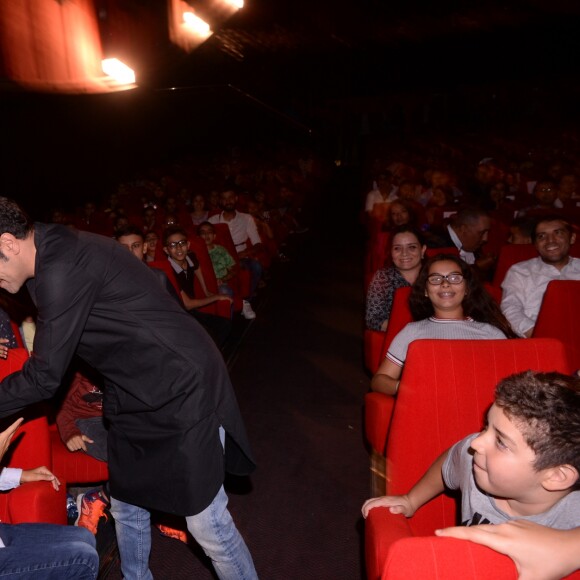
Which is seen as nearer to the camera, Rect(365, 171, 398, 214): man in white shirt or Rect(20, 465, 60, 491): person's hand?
Rect(20, 465, 60, 491): person's hand

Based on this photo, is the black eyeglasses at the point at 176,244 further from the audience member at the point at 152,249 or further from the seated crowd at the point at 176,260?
the audience member at the point at 152,249

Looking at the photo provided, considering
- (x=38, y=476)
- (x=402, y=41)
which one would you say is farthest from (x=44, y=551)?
(x=402, y=41)

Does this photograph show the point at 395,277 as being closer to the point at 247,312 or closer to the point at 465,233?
the point at 465,233

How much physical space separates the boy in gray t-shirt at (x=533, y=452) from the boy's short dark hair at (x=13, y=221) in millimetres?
1071

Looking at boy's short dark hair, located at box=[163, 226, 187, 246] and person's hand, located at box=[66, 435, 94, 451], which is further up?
boy's short dark hair, located at box=[163, 226, 187, 246]

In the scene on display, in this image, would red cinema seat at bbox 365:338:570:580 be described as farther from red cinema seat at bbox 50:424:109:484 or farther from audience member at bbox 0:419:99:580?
red cinema seat at bbox 50:424:109:484

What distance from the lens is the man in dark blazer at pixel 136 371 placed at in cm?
113

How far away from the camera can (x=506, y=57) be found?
1414cm


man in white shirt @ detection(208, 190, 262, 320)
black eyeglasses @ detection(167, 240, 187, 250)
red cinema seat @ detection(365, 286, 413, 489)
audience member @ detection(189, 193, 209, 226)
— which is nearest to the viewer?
red cinema seat @ detection(365, 286, 413, 489)

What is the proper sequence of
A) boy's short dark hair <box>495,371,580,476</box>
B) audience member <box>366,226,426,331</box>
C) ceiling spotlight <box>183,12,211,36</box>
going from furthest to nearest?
1. ceiling spotlight <box>183,12,211,36</box>
2. audience member <box>366,226,426,331</box>
3. boy's short dark hair <box>495,371,580,476</box>

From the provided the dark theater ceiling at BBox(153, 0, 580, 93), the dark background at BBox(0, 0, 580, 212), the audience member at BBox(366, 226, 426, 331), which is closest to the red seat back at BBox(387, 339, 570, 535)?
the audience member at BBox(366, 226, 426, 331)

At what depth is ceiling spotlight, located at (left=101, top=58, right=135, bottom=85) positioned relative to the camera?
6.20 meters

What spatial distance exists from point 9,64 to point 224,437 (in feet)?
15.4

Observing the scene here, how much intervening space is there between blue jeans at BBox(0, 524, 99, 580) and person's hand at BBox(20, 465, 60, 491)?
147mm
